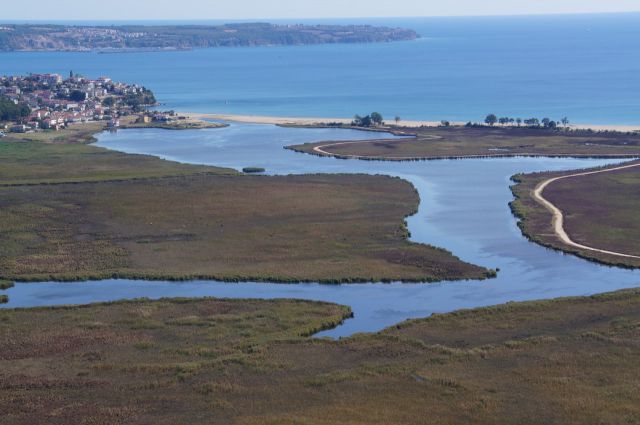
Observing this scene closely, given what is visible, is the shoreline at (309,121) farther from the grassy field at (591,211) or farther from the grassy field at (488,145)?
the grassy field at (591,211)

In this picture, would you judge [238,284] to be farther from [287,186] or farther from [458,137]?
[458,137]

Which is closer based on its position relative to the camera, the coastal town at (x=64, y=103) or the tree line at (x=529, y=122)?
the tree line at (x=529, y=122)

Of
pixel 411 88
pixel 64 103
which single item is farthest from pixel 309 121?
pixel 411 88

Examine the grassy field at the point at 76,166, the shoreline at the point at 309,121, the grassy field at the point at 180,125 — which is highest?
the shoreline at the point at 309,121

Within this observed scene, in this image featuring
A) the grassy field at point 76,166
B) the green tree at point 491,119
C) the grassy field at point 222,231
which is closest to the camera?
the grassy field at point 222,231

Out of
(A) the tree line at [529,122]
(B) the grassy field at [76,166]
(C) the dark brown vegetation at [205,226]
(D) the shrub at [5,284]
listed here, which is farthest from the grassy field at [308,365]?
(A) the tree line at [529,122]

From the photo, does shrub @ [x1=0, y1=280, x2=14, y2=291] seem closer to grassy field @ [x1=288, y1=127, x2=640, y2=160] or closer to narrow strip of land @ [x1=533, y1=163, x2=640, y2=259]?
narrow strip of land @ [x1=533, y1=163, x2=640, y2=259]

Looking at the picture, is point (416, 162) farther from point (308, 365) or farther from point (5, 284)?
point (308, 365)

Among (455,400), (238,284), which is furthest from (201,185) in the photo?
(455,400)
